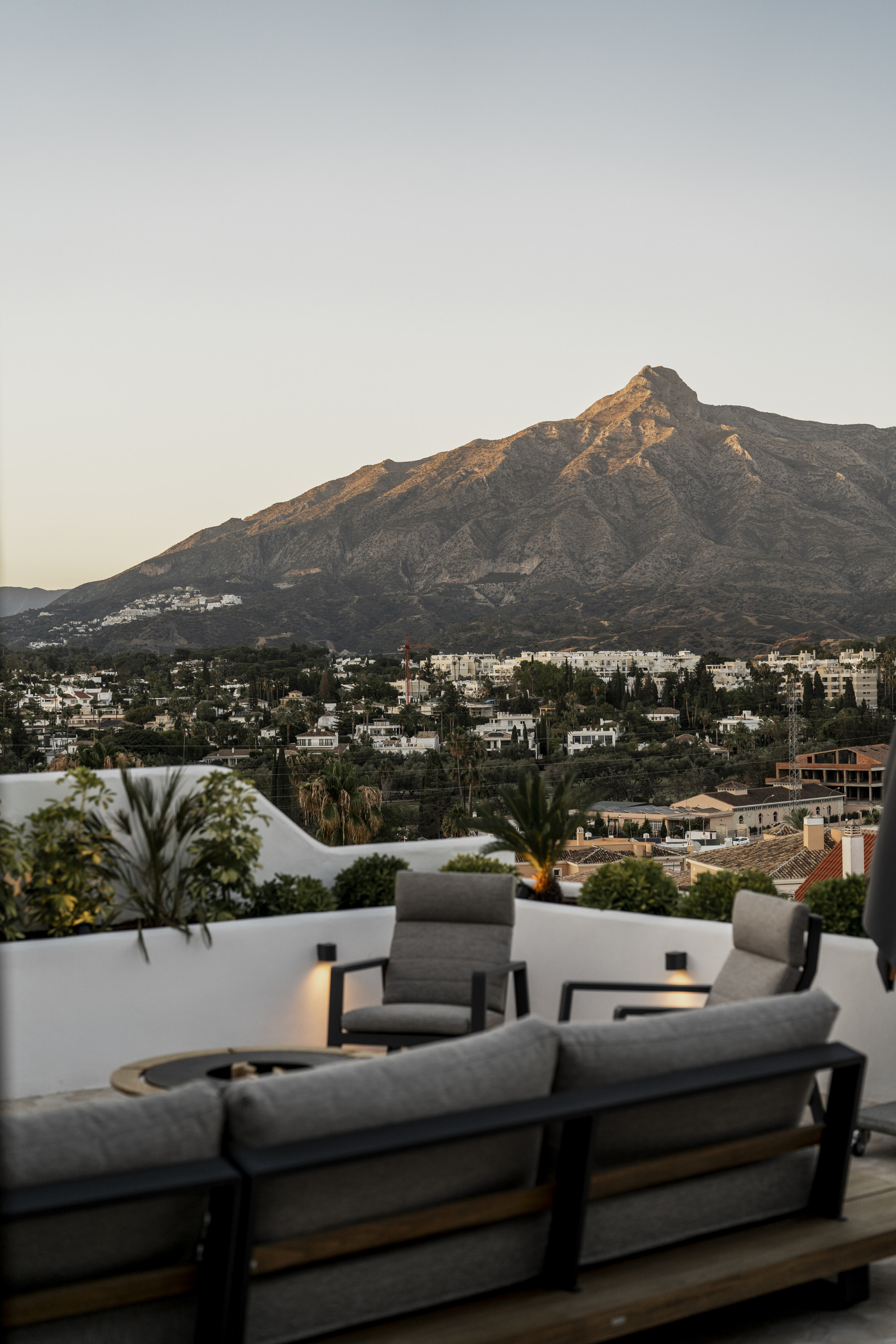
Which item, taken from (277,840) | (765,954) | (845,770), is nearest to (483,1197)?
(765,954)

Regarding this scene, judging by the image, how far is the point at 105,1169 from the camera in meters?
1.82

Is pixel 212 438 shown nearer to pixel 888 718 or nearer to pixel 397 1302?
pixel 888 718

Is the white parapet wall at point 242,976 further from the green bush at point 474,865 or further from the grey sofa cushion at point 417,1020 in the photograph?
the grey sofa cushion at point 417,1020

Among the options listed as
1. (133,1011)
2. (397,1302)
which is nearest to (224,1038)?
(133,1011)

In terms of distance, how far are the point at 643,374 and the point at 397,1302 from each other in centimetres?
9662

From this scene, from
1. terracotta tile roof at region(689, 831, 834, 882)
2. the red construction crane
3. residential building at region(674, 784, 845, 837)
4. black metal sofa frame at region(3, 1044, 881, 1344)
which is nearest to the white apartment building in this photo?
residential building at region(674, 784, 845, 837)

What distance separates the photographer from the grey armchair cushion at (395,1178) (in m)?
1.98

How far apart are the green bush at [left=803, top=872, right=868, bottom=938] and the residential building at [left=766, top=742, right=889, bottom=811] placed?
68.0ft

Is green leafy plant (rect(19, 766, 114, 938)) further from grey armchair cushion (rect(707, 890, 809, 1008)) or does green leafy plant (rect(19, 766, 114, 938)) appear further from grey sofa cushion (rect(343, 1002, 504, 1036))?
grey armchair cushion (rect(707, 890, 809, 1008))

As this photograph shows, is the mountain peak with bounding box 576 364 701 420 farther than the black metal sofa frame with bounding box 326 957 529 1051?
Yes

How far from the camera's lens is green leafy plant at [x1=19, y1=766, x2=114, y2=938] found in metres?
5.70

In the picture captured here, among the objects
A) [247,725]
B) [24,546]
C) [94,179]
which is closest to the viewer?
[24,546]

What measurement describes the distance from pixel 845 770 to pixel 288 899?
117ft

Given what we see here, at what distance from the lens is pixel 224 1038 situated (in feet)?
18.8
